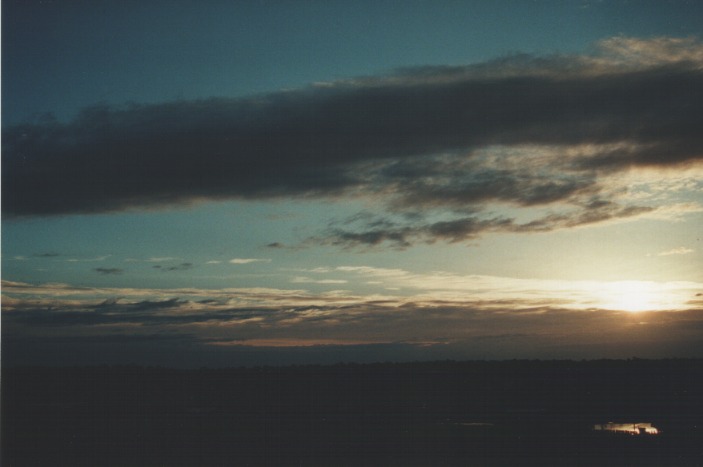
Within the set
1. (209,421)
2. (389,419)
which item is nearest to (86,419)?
(209,421)

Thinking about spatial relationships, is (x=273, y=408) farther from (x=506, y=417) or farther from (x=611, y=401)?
(x=611, y=401)

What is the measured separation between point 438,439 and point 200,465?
14403mm

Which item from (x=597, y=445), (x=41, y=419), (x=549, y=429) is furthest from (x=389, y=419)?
(x=41, y=419)

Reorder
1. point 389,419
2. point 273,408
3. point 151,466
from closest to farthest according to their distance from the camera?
1. point 151,466
2. point 389,419
3. point 273,408

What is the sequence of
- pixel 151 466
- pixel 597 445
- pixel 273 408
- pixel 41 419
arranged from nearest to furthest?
pixel 151 466 < pixel 597 445 < pixel 41 419 < pixel 273 408

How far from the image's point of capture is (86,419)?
54.1 m

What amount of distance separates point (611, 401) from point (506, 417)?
60.6 ft

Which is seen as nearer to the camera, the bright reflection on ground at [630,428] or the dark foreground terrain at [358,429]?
the dark foreground terrain at [358,429]

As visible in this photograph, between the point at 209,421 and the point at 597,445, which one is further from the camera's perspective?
the point at 209,421

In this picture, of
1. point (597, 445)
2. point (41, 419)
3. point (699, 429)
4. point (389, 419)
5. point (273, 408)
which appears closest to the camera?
point (597, 445)

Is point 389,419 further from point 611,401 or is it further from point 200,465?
point 611,401

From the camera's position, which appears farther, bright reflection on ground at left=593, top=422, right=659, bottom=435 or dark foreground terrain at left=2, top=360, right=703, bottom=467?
bright reflection on ground at left=593, top=422, right=659, bottom=435

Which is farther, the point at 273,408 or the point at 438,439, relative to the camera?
the point at 273,408

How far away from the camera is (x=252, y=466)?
107 ft
